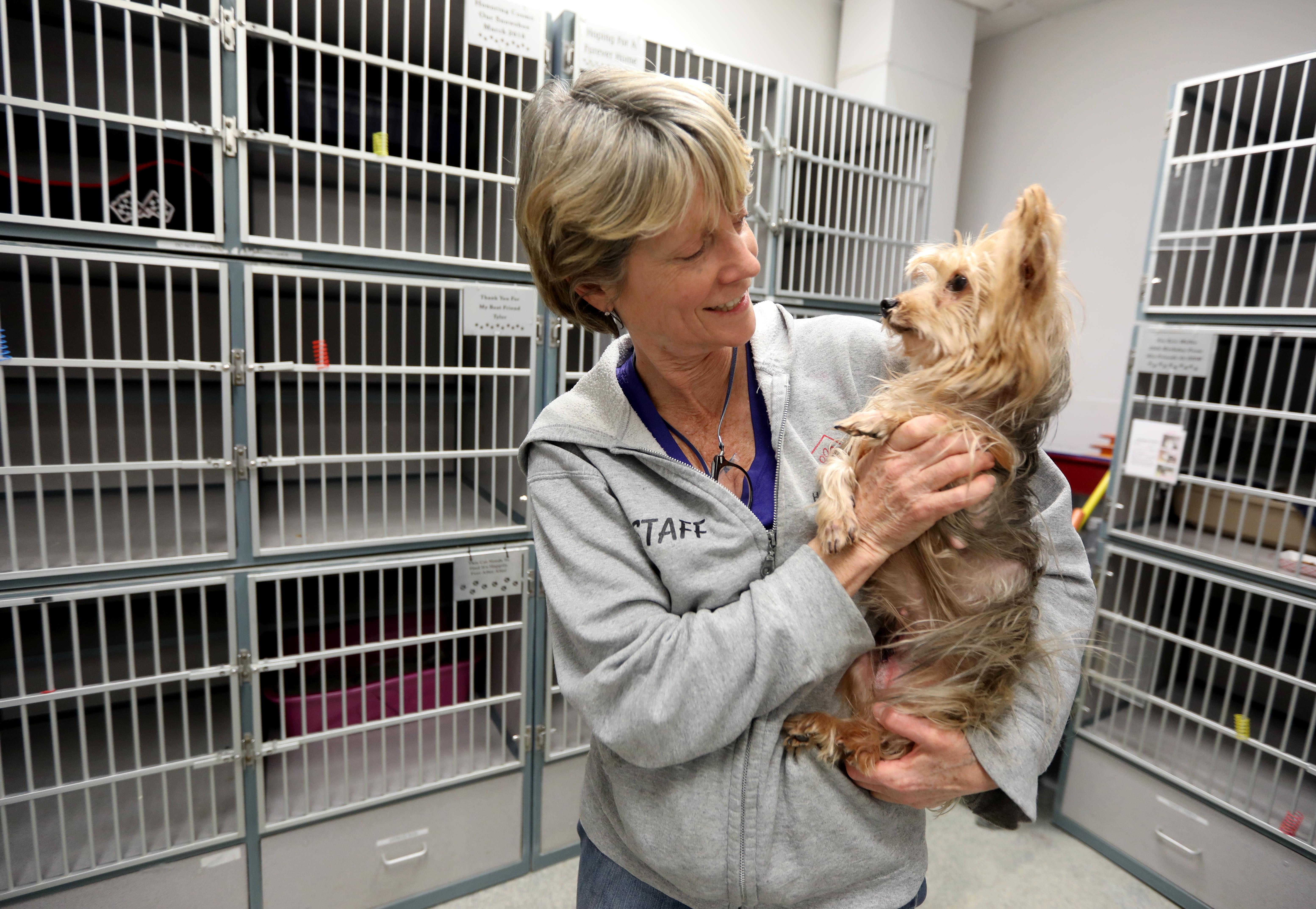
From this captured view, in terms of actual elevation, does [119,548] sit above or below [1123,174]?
below

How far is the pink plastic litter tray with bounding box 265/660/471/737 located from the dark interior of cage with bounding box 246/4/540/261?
43.4 inches

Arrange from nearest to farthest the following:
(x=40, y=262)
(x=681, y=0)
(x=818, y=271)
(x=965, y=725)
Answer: (x=965, y=725) < (x=40, y=262) < (x=818, y=271) < (x=681, y=0)

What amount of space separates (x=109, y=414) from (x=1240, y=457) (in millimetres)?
3134

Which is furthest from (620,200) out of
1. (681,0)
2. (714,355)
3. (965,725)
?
(681,0)

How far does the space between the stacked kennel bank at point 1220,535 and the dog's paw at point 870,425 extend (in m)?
1.48

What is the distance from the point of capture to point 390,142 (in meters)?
1.64

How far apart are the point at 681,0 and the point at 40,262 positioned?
85.9 inches

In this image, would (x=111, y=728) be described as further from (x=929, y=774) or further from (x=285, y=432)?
(x=929, y=774)

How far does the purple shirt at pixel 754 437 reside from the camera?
91 cm

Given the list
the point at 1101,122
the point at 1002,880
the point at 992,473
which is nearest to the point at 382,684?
the point at 992,473

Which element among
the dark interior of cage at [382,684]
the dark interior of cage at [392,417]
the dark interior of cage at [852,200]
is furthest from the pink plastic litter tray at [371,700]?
the dark interior of cage at [852,200]

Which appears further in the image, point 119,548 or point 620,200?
point 119,548

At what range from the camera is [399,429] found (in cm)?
212

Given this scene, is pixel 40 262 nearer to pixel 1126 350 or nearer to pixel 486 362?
pixel 486 362
